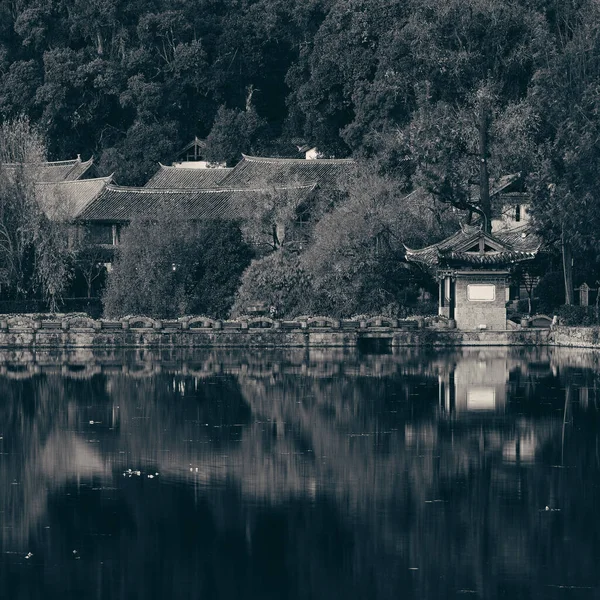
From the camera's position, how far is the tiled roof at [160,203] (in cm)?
6134

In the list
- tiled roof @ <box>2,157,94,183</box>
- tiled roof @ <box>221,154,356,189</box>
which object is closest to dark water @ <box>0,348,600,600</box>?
tiled roof @ <box>221,154,356,189</box>

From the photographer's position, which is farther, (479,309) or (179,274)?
(179,274)

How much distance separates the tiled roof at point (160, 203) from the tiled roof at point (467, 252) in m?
12.6

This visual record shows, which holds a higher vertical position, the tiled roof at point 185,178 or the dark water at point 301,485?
the tiled roof at point 185,178

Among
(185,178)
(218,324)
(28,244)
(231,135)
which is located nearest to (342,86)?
(185,178)

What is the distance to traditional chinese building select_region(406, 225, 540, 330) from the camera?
155 ft

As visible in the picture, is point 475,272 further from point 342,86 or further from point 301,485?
point 301,485

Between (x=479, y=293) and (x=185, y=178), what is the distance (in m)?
27.0

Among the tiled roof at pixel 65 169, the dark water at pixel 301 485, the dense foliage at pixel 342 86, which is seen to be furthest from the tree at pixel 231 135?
the dark water at pixel 301 485

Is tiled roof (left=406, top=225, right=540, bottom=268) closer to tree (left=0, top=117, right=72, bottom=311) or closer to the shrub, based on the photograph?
the shrub

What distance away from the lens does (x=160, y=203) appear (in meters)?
61.8

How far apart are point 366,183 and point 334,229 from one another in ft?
9.53

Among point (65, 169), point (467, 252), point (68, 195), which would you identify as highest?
point (65, 169)

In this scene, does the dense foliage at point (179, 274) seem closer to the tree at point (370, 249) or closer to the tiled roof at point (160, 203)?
the tree at point (370, 249)
